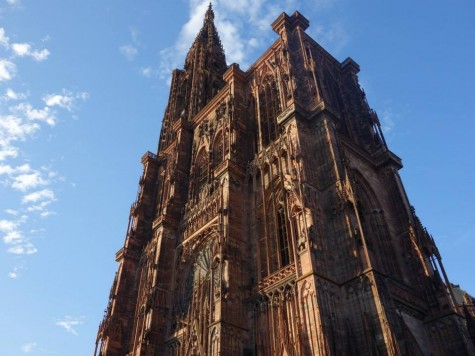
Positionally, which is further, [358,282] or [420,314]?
[420,314]

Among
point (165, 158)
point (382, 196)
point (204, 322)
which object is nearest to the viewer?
point (204, 322)

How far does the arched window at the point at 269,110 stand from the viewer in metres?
26.3

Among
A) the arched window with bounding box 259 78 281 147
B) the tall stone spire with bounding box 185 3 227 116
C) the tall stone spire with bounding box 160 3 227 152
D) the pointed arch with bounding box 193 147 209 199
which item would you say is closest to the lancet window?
the arched window with bounding box 259 78 281 147

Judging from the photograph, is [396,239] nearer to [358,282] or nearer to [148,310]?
[358,282]

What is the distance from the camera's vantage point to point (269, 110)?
27.8 m

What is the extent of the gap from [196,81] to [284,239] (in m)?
24.7

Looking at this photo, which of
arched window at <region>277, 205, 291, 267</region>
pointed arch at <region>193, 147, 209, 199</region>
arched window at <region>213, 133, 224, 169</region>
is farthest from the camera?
pointed arch at <region>193, 147, 209, 199</region>

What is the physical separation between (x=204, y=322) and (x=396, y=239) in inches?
409

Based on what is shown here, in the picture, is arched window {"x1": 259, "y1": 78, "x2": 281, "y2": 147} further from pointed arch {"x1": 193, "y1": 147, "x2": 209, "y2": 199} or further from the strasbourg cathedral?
pointed arch {"x1": 193, "y1": 147, "x2": 209, "y2": 199}

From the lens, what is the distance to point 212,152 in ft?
99.0

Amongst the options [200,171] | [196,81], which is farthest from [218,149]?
[196,81]

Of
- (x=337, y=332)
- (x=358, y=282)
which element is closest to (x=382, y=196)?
(x=358, y=282)

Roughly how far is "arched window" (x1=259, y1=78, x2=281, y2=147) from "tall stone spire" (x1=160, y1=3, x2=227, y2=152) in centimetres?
1011

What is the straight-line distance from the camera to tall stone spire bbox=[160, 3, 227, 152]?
4022 cm
